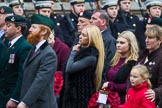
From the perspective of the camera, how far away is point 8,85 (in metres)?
8.33

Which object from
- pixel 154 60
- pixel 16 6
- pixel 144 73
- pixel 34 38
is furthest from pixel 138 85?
pixel 16 6

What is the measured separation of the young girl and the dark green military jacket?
1.50m

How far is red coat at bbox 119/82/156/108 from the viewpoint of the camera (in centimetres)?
749

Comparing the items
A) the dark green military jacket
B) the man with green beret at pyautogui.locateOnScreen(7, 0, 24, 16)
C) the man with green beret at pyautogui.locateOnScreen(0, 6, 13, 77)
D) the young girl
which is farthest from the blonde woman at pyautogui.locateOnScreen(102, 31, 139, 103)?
the man with green beret at pyautogui.locateOnScreen(7, 0, 24, 16)

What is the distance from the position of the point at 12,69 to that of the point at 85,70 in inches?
39.3

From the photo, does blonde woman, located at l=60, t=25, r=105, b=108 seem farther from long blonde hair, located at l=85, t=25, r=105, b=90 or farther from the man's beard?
the man's beard

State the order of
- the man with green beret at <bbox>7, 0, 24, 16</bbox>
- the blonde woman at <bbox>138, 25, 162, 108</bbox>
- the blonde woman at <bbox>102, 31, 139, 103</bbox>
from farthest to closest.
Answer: the man with green beret at <bbox>7, 0, 24, 16</bbox> < the blonde woman at <bbox>102, 31, 139, 103</bbox> < the blonde woman at <bbox>138, 25, 162, 108</bbox>

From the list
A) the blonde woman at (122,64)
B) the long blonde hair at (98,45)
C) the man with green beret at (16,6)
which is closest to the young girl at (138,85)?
the blonde woman at (122,64)

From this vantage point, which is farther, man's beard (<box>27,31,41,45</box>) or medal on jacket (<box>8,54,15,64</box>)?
medal on jacket (<box>8,54,15,64</box>)

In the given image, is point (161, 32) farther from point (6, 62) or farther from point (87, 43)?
point (6, 62)

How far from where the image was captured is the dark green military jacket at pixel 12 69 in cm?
830

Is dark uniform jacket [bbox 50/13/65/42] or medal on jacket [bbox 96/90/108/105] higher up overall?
dark uniform jacket [bbox 50/13/65/42]

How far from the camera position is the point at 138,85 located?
766 cm

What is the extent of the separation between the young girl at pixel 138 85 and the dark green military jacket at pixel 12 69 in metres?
1.50
